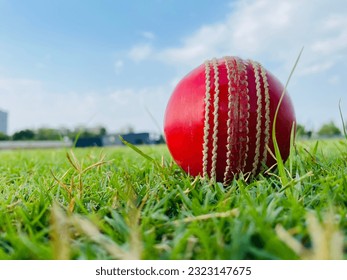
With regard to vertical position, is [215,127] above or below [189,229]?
above

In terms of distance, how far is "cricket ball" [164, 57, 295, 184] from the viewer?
1.57 metres

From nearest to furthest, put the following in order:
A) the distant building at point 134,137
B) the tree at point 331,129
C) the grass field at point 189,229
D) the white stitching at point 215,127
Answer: the grass field at point 189,229
the white stitching at point 215,127
the distant building at point 134,137
the tree at point 331,129

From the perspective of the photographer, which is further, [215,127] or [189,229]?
[215,127]

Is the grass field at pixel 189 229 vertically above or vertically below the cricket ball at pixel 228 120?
below

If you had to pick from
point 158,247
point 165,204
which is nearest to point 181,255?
point 158,247

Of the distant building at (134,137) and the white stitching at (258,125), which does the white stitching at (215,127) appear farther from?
the distant building at (134,137)

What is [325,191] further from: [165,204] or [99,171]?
[99,171]

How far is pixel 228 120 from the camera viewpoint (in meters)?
1.56

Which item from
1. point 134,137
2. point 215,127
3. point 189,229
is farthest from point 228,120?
point 134,137

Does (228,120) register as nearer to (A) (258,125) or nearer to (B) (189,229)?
(A) (258,125)

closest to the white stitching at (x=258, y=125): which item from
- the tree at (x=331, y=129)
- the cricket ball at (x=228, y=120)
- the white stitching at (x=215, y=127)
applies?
the cricket ball at (x=228, y=120)

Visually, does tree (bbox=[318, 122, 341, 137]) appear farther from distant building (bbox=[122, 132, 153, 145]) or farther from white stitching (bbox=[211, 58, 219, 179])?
distant building (bbox=[122, 132, 153, 145])

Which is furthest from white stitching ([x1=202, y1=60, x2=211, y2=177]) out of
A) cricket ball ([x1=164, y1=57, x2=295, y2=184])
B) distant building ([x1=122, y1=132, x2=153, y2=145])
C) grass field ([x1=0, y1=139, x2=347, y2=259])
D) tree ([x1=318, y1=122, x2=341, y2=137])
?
tree ([x1=318, y1=122, x2=341, y2=137])

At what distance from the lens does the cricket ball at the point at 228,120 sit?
1.57m
